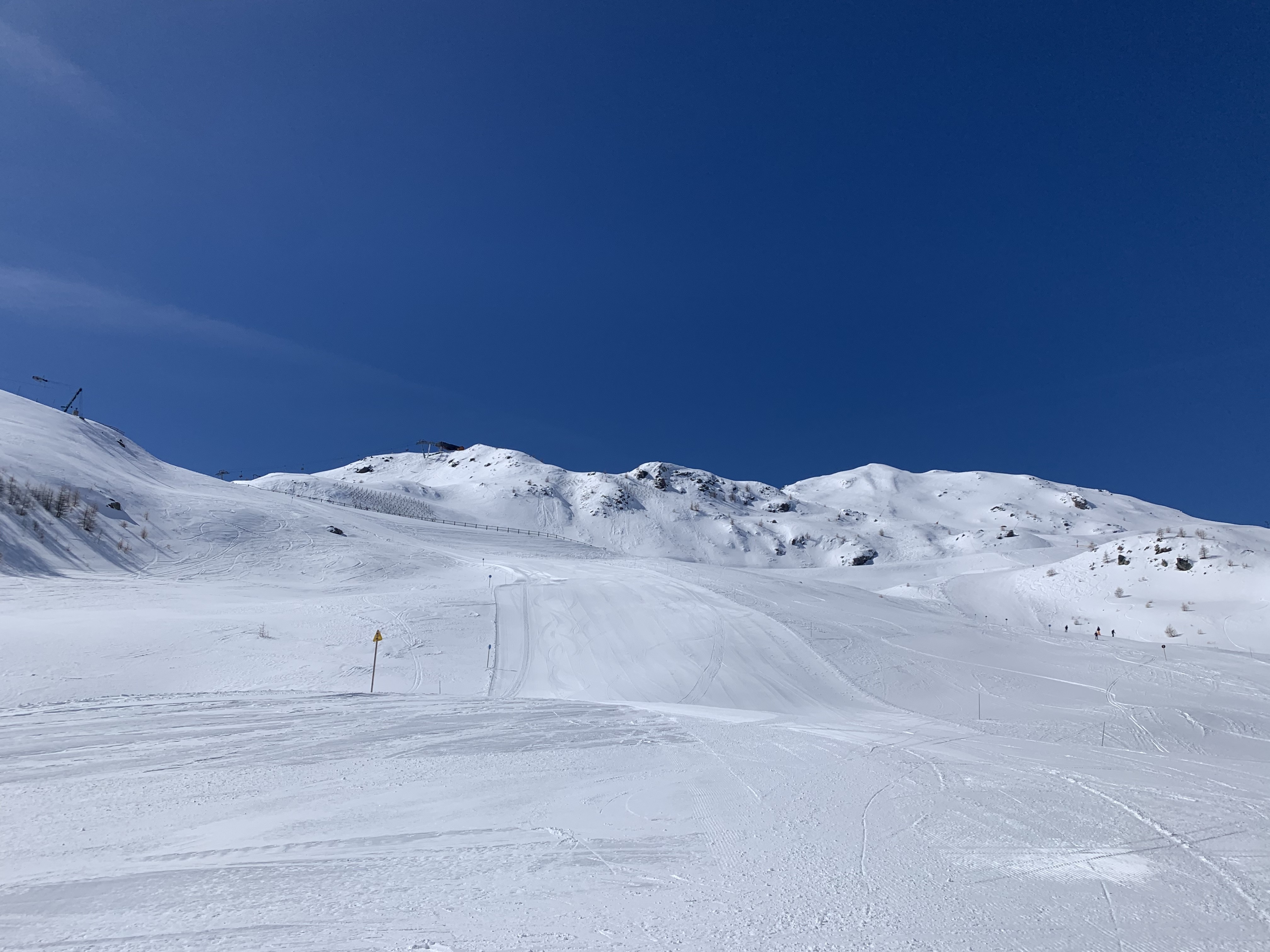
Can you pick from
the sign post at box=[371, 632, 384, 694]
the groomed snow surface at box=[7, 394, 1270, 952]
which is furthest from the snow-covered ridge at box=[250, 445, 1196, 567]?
Answer: the sign post at box=[371, 632, 384, 694]

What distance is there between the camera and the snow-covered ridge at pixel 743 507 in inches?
2899

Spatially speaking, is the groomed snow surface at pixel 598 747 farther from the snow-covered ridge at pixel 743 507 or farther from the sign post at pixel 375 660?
the snow-covered ridge at pixel 743 507

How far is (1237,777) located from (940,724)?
17.6 ft

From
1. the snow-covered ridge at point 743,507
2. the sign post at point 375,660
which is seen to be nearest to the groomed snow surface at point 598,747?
the sign post at point 375,660

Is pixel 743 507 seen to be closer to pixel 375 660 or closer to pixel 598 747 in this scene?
pixel 375 660

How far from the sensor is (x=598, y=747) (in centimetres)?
1037

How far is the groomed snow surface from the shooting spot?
4.91m

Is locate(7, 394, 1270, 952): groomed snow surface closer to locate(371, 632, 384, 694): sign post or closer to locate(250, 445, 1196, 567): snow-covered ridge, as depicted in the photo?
Result: locate(371, 632, 384, 694): sign post

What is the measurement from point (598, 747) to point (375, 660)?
907cm

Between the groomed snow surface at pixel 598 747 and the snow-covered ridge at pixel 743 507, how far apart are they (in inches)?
1366

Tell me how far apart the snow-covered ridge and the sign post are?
51.1 m

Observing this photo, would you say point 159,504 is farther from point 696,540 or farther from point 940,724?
point 696,540

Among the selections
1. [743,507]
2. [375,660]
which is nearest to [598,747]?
[375,660]

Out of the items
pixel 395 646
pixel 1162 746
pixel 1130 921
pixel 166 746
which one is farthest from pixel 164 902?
pixel 1162 746
